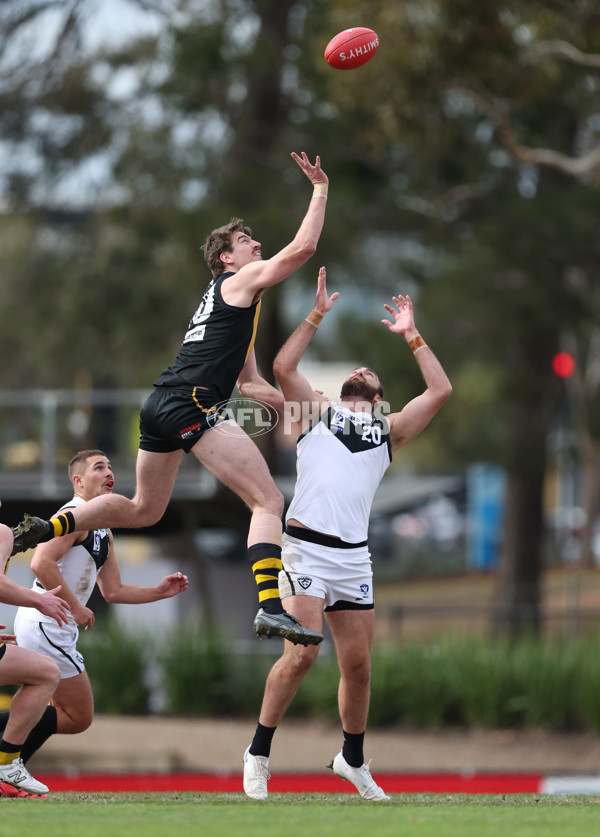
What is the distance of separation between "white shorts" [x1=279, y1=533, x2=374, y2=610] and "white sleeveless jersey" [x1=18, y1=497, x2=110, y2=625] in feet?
3.60

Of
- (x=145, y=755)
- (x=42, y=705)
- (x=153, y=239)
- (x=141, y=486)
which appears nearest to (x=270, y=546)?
(x=141, y=486)

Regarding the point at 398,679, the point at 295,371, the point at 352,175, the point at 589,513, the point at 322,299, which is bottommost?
the point at 589,513

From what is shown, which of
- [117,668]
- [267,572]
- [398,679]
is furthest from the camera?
[117,668]

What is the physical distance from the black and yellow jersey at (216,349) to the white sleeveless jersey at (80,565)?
1.02 meters

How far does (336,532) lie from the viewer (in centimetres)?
666

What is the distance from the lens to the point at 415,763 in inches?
537

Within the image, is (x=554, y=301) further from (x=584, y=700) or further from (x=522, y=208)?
(x=584, y=700)

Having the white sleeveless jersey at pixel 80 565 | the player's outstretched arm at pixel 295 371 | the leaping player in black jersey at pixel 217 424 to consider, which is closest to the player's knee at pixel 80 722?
the white sleeveless jersey at pixel 80 565

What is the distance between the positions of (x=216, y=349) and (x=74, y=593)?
64.9 inches

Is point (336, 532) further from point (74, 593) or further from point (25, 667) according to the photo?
→ point (25, 667)

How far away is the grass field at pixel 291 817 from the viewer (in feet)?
Result: 16.6

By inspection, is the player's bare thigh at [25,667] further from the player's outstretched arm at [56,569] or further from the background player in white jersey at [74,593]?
the player's outstretched arm at [56,569]

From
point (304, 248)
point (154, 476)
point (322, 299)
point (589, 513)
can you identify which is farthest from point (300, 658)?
point (589, 513)

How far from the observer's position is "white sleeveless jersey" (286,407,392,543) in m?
6.68
